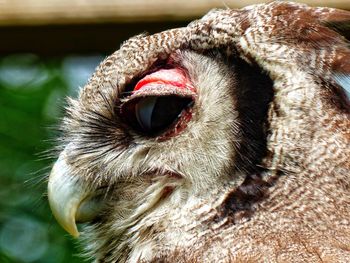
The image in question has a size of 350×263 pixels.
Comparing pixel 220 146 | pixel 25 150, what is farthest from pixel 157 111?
pixel 25 150

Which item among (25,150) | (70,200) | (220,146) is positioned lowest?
(25,150)

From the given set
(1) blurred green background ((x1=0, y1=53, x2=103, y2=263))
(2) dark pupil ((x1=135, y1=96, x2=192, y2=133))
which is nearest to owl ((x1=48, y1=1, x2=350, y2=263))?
(2) dark pupil ((x1=135, y1=96, x2=192, y2=133))

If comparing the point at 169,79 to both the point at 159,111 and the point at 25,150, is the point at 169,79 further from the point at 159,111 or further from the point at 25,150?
the point at 25,150

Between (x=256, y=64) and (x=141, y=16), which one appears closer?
(x=256, y=64)

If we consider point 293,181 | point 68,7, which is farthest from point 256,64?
point 68,7

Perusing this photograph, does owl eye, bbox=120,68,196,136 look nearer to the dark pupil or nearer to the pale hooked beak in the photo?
the dark pupil

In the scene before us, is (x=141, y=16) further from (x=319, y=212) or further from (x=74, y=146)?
(x=319, y=212)

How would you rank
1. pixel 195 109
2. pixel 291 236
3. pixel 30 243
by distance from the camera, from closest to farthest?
pixel 291 236, pixel 195 109, pixel 30 243
